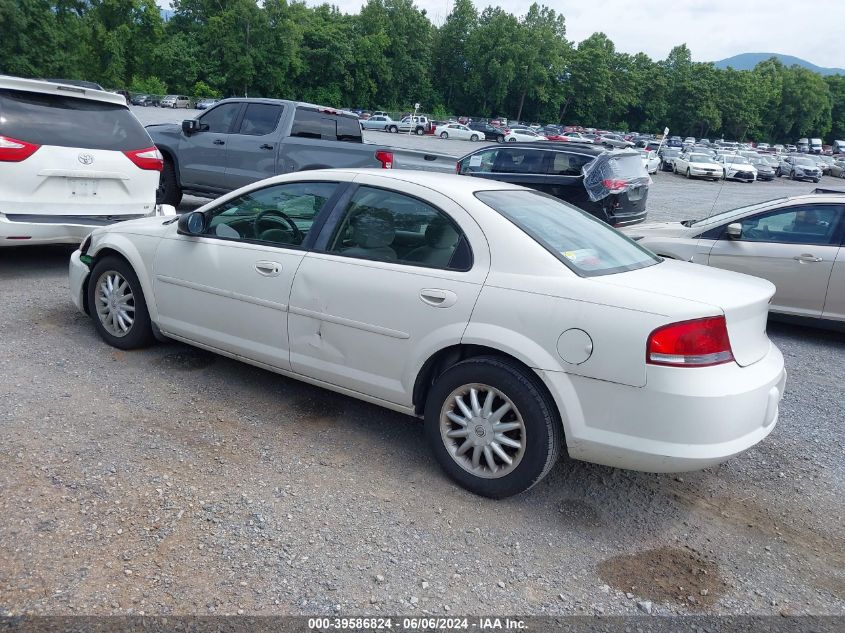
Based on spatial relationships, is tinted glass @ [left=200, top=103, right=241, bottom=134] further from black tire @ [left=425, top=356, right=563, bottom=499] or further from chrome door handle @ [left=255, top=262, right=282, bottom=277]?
black tire @ [left=425, top=356, right=563, bottom=499]

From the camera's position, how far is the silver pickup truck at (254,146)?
10.1 meters

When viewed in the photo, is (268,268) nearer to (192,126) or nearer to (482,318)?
(482,318)

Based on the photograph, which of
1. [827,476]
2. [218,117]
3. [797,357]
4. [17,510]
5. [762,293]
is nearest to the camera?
[17,510]

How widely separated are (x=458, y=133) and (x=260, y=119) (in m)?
54.9

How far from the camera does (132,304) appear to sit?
204 inches

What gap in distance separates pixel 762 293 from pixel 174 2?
3901 inches

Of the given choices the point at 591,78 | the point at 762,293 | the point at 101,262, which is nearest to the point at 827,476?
the point at 762,293

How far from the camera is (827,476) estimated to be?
4109 millimetres

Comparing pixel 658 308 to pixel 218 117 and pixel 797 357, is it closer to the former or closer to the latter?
pixel 797 357

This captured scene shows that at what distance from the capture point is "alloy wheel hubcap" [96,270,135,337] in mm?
5180

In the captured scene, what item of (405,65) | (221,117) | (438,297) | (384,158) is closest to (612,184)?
(384,158)

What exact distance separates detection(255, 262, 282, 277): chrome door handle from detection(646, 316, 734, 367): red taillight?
2.20 meters

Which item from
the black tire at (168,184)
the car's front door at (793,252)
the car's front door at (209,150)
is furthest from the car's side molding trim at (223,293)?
the black tire at (168,184)

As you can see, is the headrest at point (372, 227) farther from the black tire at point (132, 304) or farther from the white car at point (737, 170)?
the white car at point (737, 170)
